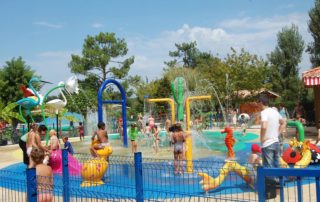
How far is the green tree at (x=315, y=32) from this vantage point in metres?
30.2

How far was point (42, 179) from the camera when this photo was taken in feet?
19.9

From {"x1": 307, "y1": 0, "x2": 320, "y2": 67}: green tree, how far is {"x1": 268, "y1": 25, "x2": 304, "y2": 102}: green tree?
13.7ft

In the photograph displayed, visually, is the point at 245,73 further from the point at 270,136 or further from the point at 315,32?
the point at 270,136

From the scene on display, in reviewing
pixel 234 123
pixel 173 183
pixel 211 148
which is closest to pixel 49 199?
pixel 173 183

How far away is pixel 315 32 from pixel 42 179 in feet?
94.1

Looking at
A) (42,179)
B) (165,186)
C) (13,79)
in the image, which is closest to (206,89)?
(13,79)

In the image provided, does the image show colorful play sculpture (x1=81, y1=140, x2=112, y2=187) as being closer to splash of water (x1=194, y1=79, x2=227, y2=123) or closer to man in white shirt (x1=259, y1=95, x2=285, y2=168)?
man in white shirt (x1=259, y1=95, x2=285, y2=168)

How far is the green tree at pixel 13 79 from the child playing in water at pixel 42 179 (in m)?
32.5

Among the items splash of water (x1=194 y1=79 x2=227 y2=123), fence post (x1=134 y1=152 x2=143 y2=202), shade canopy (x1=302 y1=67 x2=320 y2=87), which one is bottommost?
fence post (x1=134 y1=152 x2=143 y2=202)

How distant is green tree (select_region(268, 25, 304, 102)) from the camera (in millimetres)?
36906

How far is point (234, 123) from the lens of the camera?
107 feet

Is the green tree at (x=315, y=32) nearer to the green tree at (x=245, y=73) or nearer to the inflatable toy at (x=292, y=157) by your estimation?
the green tree at (x=245, y=73)

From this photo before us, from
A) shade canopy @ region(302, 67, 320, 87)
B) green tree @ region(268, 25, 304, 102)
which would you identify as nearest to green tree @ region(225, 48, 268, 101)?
green tree @ region(268, 25, 304, 102)

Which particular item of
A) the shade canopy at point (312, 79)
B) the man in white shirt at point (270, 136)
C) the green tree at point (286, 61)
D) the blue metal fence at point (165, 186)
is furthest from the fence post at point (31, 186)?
the green tree at point (286, 61)
